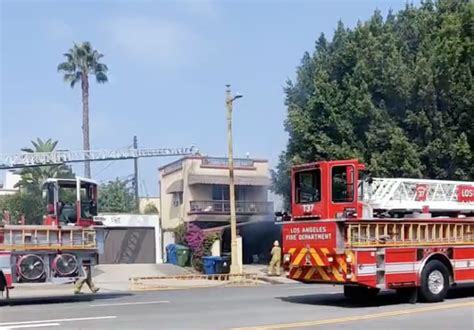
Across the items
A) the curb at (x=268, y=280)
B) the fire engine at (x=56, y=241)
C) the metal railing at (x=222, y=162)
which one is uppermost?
the metal railing at (x=222, y=162)

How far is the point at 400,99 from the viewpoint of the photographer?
29844 mm

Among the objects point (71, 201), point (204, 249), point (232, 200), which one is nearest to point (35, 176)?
point (204, 249)

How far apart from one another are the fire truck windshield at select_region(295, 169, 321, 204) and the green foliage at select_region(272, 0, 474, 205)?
11.5 meters

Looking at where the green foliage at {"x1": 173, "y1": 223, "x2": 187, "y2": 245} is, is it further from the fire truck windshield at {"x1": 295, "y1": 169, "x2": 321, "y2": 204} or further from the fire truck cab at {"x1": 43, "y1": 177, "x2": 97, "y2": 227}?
the fire truck windshield at {"x1": 295, "y1": 169, "x2": 321, "y2": 204}

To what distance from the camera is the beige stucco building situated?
146 ft

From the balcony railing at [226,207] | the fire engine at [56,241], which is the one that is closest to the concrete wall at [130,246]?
the balcony railing at [226,207]

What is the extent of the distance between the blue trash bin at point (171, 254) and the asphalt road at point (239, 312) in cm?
1872

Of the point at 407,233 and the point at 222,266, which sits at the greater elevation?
the point at 407,233

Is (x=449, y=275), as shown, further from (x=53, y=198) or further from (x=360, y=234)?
(x=53, y=198)

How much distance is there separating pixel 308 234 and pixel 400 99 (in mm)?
14012

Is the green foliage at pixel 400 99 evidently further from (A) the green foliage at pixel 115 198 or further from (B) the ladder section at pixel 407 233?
(A) the green foliage at pixel 115 198

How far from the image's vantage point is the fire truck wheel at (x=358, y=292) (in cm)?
1833

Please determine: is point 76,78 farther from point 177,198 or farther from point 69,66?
point 177,198

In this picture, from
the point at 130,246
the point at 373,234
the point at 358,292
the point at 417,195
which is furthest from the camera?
the point at 130,246
